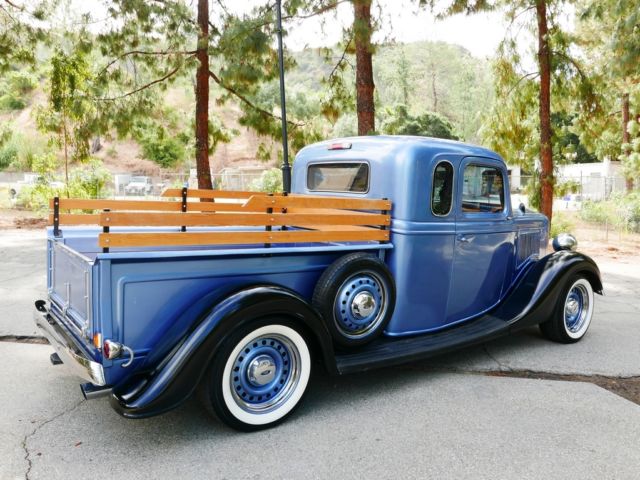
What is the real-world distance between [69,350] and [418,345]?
2447mm

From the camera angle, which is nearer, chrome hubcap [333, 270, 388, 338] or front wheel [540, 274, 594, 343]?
chrome hubcap [333, 270, 388, 338]

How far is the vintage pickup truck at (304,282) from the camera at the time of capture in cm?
296

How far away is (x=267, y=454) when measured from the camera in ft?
9.84

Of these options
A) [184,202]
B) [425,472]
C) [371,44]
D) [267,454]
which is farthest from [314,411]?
[371,44]

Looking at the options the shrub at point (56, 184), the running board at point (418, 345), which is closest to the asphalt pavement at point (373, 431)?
the running board at point (418, 345)

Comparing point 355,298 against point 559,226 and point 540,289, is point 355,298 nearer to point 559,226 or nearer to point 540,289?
point 540,289

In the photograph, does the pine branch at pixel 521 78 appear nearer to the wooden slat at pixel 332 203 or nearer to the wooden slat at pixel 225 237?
the wooden slat at pixel 332 203

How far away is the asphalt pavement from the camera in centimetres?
286

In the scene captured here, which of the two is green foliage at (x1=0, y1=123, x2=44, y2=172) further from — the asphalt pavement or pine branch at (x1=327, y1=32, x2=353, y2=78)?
the asphalt pavement

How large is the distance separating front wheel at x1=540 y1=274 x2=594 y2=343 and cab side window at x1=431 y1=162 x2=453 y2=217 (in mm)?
1630

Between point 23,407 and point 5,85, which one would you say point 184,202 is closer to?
point 23,407

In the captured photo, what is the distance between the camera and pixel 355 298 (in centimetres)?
369

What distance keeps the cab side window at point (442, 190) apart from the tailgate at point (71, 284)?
2586mm

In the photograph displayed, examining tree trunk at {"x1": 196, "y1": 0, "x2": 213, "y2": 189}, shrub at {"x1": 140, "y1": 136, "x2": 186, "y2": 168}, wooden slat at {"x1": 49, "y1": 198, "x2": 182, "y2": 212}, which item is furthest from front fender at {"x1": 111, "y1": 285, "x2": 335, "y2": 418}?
shrub at {"x1": 140, "y1": 136, "x2": 186, "y2": 168}
